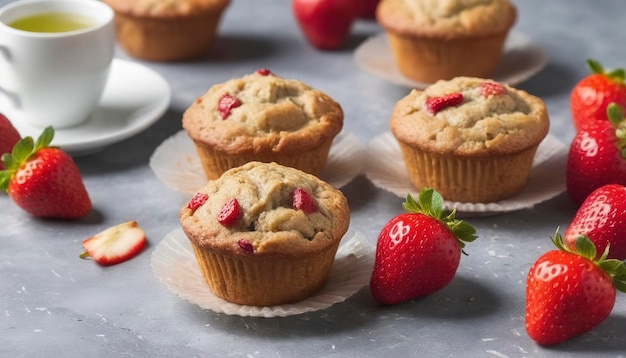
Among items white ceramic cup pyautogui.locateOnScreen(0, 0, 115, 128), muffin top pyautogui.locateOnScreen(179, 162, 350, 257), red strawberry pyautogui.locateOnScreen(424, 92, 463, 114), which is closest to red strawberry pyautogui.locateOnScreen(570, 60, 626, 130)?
red strawberry pyautogui.locateOnScreen(424, 92, 463, 114)

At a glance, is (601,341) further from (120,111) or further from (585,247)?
(120,111)

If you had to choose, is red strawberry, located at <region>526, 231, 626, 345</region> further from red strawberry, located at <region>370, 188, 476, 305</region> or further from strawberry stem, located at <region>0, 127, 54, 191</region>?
strawberry stem, located at <region>0, 127, 54, 191</region>

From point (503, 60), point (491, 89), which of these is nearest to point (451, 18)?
point (503, 60)

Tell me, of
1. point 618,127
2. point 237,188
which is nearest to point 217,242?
point 237,188

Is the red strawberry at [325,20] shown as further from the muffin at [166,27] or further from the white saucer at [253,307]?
the white saucer at [253,307]

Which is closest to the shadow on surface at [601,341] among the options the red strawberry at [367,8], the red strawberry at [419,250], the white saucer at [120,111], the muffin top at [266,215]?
the red strawberry at [419,250]

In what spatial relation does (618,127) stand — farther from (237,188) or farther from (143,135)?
(143,135)
